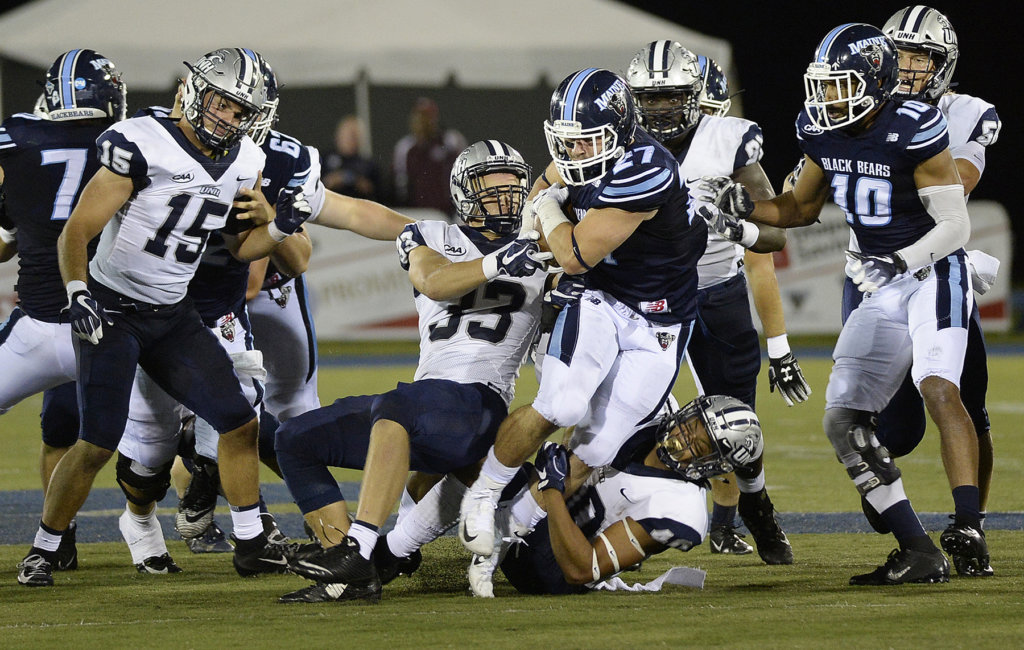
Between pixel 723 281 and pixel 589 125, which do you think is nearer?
pixel 589 125

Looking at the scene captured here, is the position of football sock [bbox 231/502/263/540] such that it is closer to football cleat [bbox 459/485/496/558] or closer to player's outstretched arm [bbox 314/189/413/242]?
football cleat [bbox 459/485/496/558]

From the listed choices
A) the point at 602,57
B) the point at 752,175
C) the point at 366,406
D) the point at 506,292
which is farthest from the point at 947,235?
the point at 602,57

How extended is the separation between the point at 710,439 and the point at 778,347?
4.41 ft

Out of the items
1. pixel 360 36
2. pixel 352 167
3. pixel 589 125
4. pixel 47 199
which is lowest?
pixel 352 167

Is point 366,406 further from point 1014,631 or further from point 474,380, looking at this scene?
point 1014,631

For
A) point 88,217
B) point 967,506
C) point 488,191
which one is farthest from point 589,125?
point 967,506

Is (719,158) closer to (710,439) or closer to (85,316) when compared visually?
(710,439)

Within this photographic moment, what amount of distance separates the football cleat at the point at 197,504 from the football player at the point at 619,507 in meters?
1.29

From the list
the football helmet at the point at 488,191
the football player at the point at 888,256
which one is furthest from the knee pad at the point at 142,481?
the football player at the point at 888,256

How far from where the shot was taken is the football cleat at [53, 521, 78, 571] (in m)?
4.82

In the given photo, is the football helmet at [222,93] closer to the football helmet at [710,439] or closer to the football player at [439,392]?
the football player at [439,392]

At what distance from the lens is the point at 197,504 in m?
5.19

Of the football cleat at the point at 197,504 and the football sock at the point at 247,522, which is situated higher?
the football sock at the point at 247,522

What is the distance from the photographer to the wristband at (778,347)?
5438mm
